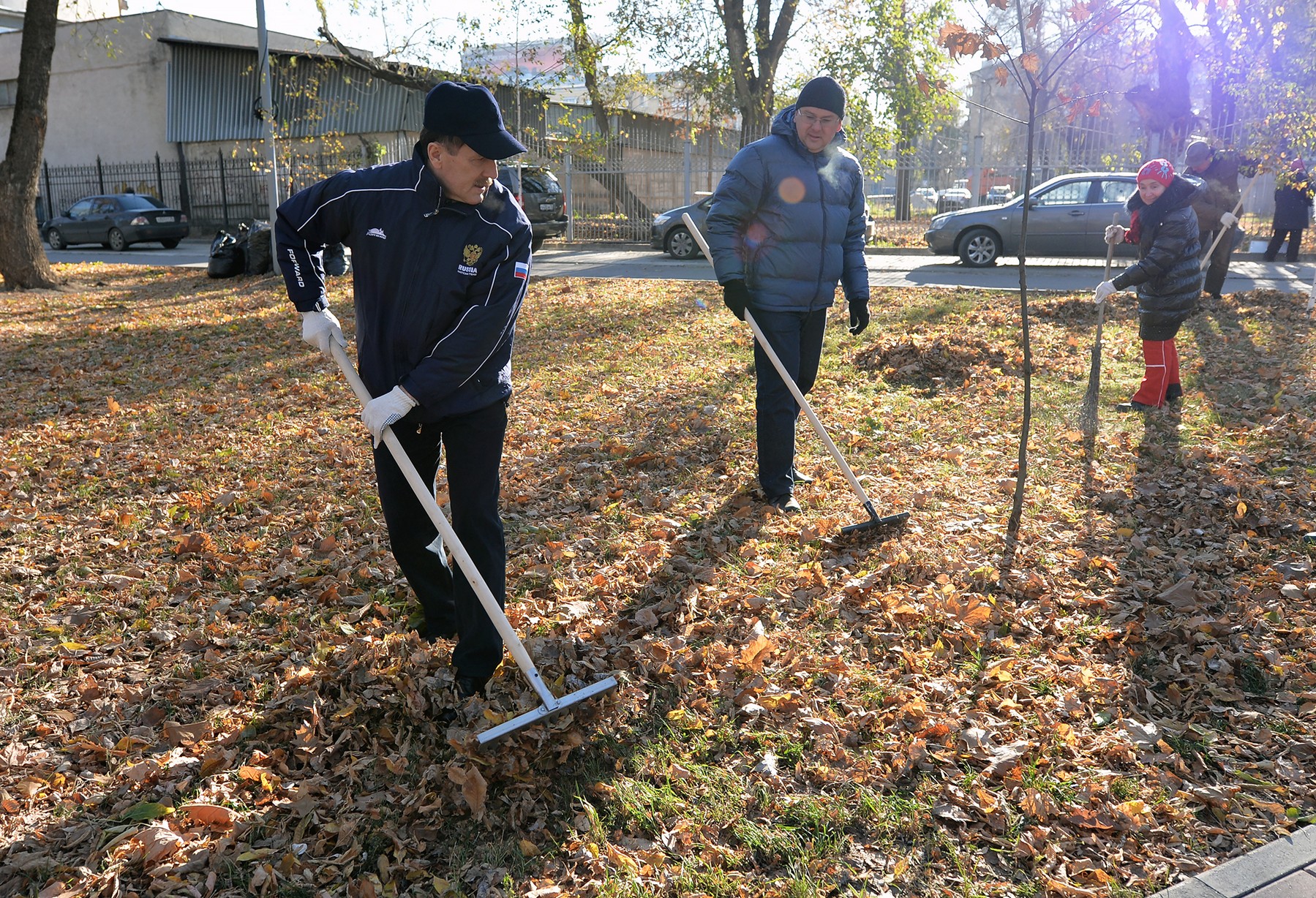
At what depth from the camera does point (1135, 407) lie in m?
6.88

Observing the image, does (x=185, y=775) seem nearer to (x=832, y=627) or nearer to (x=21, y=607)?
(x=21, y=607)

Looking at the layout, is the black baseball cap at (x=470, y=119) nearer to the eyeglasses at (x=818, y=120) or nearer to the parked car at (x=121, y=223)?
the eyeglasses at (x=818, y=120)

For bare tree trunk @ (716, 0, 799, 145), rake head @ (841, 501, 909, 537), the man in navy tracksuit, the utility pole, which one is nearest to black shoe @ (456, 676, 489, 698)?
the man in navy tracksuit

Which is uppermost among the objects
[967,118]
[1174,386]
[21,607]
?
[967,118]

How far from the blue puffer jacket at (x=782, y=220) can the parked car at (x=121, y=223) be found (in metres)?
23.0

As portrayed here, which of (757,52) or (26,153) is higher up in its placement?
(757,52)

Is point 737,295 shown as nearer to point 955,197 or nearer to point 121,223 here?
point 955,197

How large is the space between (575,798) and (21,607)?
281 centimetres

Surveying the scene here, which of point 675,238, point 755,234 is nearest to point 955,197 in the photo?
point 675,238

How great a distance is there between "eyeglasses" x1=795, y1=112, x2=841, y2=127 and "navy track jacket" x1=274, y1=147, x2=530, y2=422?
6.82ft

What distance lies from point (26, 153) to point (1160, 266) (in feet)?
49.9

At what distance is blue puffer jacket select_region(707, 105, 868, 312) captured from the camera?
4.77 m

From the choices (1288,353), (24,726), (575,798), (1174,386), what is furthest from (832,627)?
(1288,353)

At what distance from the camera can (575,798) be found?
9.57 feet
